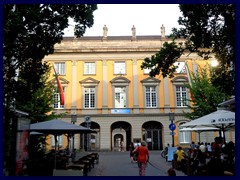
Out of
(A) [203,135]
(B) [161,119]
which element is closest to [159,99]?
(B) [161,119]

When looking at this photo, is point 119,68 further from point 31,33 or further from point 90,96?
point 31,33

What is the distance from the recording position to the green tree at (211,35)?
10.9m

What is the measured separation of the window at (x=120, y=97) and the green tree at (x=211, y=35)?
23090 millimetres

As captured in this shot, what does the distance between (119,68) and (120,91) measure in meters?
2.68

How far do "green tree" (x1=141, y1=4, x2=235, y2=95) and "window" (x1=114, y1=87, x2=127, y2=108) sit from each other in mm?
23090

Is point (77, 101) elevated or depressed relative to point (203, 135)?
elevated

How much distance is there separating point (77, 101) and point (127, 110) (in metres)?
5.68

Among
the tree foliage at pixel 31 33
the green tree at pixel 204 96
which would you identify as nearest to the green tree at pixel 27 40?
the tree foliage at pixel 31 33

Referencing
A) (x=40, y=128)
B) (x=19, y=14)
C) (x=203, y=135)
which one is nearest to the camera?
(x=19, y=14)

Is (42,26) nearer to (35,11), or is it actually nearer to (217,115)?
(35,11)

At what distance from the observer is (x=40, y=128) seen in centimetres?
1162

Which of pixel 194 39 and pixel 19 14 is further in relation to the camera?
pixel 194 39

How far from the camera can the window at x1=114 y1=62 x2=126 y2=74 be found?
36.9m

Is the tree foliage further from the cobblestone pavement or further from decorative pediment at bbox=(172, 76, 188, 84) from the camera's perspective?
decorative pediment at bbox=(172, 76, 188, 84)
